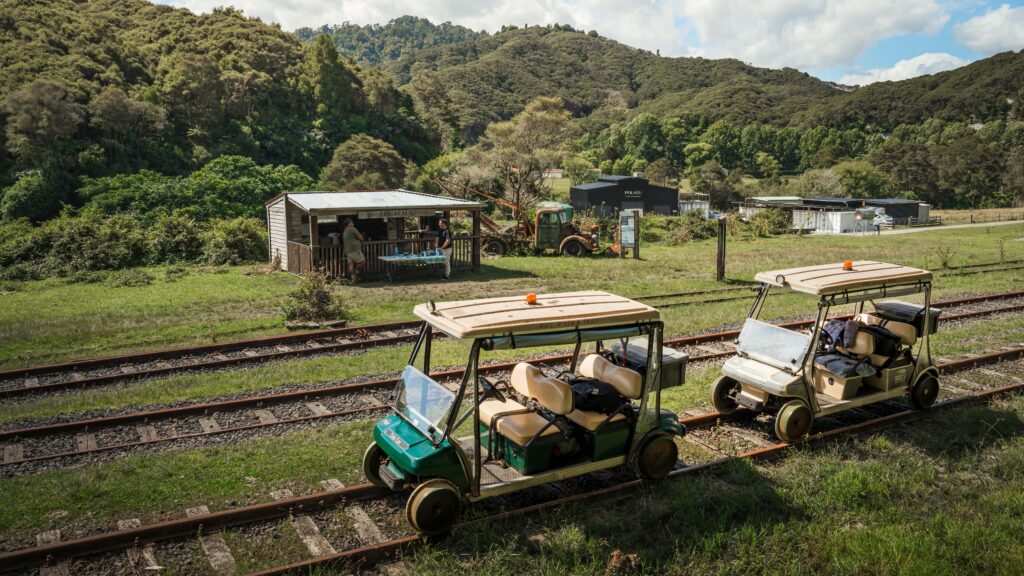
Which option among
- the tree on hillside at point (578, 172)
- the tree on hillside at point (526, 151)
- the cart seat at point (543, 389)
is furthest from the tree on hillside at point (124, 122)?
the cart seat at point (543, 389)

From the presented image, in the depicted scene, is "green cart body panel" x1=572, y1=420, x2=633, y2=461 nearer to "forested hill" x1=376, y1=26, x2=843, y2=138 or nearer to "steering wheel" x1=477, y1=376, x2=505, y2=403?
"steering wheel" x1=477, y1=376, x2=505, y2=403

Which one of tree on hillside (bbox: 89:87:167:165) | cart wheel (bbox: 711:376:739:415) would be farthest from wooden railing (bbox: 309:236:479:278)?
tree on hillside (bbox: 89:87:167:165)

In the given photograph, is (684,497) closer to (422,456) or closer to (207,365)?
(422,456)

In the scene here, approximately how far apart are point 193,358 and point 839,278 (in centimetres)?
1079

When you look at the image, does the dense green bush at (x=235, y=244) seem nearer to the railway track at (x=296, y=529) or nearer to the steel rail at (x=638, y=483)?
the railway track at (x=296, y=529)

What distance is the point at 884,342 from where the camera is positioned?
30.9 ft

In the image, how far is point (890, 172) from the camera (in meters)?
76.4

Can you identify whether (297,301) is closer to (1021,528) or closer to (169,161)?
(1021,528)

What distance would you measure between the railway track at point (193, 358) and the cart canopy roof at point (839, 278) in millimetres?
7584

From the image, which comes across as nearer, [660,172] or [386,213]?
[386,213]

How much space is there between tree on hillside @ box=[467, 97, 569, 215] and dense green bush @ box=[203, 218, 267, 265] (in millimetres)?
24587

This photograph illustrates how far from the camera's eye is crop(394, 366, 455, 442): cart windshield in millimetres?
6426

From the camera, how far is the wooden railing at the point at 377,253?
21188 mm

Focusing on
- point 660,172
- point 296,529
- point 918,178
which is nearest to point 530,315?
point 296,529
